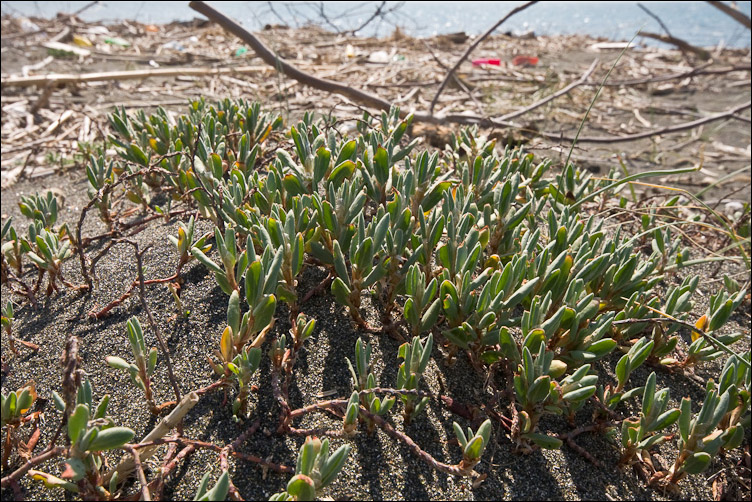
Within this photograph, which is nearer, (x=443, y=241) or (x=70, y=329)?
(x=70, y=329)

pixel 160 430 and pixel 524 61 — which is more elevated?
pixel 524 61

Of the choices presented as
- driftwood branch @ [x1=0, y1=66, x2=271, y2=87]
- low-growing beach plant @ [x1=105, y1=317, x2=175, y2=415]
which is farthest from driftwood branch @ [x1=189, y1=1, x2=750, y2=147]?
low-growing beach plant @ [x1=105, y1=317, x2=175, y2=415]

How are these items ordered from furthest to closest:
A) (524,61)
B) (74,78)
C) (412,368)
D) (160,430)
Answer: (524,61), (74,78), (412,368), (160,430)

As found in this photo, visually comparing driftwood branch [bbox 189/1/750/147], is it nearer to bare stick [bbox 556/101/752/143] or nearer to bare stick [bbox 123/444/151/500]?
bare stick [bbox 556/101/752/143]

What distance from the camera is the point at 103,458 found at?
1.41 m

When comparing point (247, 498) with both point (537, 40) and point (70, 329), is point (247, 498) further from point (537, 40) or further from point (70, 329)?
point (537, 40)

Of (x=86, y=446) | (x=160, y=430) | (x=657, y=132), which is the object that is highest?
(x=657, y=132)

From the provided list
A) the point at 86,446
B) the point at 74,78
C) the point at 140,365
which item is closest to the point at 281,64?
the point at 74,78

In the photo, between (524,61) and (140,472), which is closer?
(140,472)

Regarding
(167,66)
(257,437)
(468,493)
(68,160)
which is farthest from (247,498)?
(167,66)

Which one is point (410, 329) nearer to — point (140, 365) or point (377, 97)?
point (140, 365)

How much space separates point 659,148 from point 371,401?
5.37 metres

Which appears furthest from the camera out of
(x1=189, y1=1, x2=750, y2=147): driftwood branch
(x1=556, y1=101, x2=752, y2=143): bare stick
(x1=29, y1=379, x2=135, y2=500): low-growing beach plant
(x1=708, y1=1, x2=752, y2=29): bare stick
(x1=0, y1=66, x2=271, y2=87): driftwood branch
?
(x1=708, y1=1, x2=752, y2=29): bare stick

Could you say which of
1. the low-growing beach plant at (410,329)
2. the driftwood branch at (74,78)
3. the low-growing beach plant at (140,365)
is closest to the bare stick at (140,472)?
the low-growing beach plant at (410,329)
